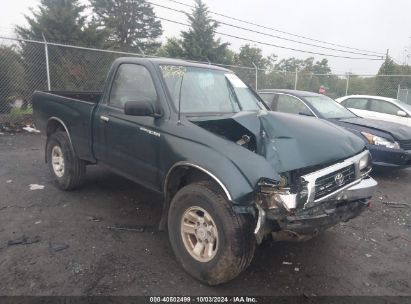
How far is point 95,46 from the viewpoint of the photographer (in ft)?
48.0

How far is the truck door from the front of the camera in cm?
358

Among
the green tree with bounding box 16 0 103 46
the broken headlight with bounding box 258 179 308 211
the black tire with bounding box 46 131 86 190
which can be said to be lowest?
the black tire with bounding box 46 131 86 190

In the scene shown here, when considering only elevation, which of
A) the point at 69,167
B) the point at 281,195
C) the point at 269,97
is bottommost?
the point at 69,167

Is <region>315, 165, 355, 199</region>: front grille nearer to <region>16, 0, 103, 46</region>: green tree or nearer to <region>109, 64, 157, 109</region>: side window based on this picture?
<region>109, 64, 157, 109</region>: side window

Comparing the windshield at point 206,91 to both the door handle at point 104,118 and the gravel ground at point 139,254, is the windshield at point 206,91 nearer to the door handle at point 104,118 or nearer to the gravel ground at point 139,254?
the door handle at point 104,118

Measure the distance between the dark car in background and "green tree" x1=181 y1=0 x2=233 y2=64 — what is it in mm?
14390

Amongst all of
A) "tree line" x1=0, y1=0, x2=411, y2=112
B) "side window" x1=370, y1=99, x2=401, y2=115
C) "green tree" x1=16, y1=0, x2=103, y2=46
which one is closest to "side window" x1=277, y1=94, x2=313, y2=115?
"side window" x1=370, y1=99, x2=401, y2=115

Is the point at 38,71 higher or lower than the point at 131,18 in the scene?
lower

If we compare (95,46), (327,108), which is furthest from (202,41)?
(327,108)

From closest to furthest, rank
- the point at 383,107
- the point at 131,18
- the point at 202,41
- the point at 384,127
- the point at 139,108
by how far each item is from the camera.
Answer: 1. the point at 139,108
2. the point at 384,127
3. the point at 383,107
4. the point at 202,41
5. the point at 131,18

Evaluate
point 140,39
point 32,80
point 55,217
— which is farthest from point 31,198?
point 140,39

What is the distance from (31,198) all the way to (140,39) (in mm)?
25103

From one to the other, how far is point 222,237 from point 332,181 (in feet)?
3.73

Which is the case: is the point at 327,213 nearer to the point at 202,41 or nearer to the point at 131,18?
the point at 202,41
